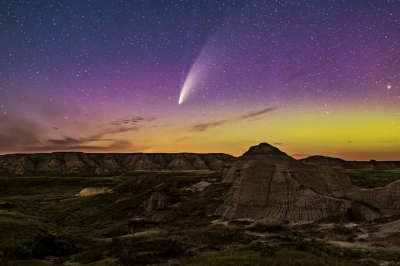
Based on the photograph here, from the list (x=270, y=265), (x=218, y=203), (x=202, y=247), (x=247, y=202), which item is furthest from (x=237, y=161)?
(x=270, y=265)

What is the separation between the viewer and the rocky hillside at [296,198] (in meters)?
40.6

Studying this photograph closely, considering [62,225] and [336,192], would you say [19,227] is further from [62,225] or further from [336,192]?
[336,192]

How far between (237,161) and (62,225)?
39.6 m

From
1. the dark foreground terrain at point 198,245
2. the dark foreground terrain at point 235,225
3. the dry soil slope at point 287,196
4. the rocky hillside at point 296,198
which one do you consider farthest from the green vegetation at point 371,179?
the dark foreground terrain at point 198,245

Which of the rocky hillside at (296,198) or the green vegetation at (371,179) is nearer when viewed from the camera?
the rocky hillside at (296,198)

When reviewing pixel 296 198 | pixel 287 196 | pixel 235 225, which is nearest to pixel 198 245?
pixel 235 225

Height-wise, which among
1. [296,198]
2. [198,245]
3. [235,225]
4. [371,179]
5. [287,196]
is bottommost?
[235,225]

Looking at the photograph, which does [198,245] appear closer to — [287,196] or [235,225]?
[235,225]

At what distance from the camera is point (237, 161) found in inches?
2963

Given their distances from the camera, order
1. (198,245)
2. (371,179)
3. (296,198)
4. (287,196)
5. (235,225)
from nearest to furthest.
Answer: (198,245)
(235,225)
(296,198)
(287,196)
(371,179)

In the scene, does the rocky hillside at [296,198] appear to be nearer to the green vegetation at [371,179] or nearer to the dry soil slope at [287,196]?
the dry soil slope at [287,196]

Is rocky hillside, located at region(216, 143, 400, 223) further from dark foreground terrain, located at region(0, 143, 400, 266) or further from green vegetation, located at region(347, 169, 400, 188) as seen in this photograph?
green vegetation, located at region(347, 169, 400, 188)

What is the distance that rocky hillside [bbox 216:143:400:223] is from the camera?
40.6 metres

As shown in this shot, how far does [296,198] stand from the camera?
44.2 metres
